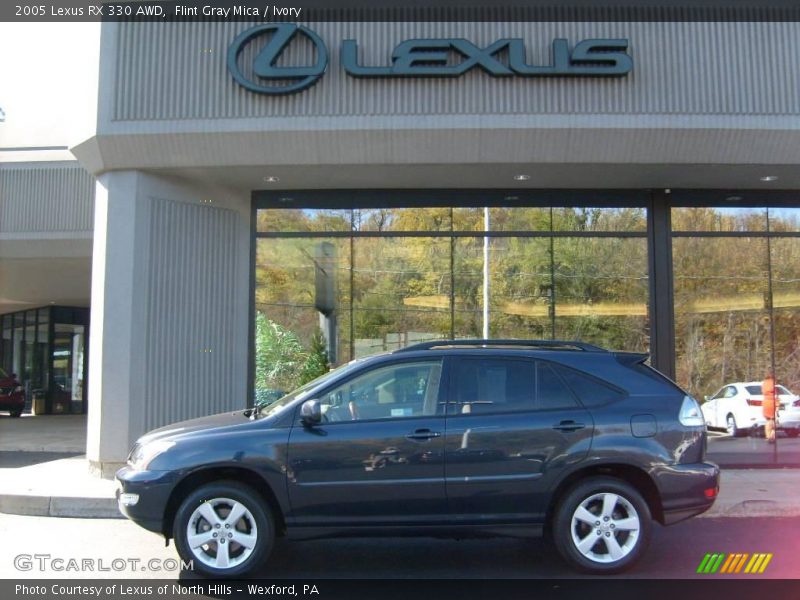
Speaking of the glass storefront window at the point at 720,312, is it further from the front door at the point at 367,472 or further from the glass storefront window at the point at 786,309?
the front door at the point at 367,472

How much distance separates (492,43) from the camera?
9.84 meters

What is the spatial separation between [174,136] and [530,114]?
463 centimetres

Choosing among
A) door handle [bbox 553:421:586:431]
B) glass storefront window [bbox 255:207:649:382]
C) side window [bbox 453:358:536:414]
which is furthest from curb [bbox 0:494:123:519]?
door handle [bbox 553:421:586:431]

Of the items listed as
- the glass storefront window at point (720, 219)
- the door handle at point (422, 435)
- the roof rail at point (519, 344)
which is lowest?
the door handle at point (422, 435)

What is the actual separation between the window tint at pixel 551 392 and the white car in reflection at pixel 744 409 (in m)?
6.28

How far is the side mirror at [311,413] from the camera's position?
5.69 m

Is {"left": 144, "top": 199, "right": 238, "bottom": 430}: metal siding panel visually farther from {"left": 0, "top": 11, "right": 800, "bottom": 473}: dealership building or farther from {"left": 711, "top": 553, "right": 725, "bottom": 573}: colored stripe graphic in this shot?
{"left": 711, "top": 553, "right": 725, "bottom": 573}: colored stripe graphic

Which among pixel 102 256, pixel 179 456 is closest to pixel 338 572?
pixel 179 456

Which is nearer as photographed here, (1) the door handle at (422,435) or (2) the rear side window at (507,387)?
(1) the door handle at (422,435)

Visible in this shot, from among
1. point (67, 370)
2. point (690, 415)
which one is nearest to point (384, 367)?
point (690, 415)

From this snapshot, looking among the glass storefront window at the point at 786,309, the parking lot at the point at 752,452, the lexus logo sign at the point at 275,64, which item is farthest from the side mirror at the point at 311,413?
the glass storefront window at the point at 786,309

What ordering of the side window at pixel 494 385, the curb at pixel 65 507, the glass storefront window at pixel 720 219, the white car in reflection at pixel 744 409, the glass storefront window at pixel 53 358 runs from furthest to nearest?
the glass storefront window at pixel 53 358 → the glass storefront window at pixel 720 219 → the white car in reflection at pixel 744 409 → the curb at pixel 65 507 → the side window at pixel 494 385

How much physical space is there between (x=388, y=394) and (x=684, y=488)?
2.42 meters

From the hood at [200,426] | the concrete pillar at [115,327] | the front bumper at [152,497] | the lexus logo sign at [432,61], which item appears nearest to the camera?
the front bumper at [152,497]
